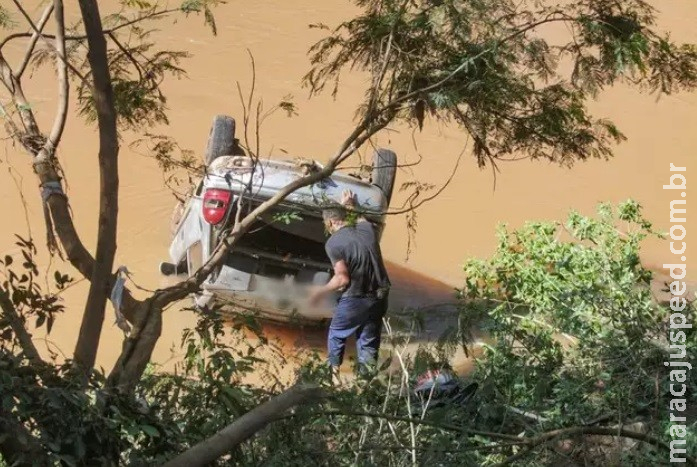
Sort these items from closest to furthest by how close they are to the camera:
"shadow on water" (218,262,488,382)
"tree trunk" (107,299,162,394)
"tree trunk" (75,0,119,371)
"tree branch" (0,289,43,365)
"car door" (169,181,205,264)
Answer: "tree branch" (0,289,43,365) → "tree trunk" (107,299,162,394) → "tree trunk" (75,0,119,371) → "shadow on water" (218,262,488,382) → "car door" (169,181,205,264)

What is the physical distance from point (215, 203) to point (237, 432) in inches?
187

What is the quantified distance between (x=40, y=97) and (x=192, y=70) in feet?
7.32

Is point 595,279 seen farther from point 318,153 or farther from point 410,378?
point 318,153

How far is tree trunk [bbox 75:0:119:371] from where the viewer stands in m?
4.52

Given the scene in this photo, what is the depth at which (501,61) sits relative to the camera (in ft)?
16.7

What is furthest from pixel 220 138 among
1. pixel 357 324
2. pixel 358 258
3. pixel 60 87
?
pixel 60 87

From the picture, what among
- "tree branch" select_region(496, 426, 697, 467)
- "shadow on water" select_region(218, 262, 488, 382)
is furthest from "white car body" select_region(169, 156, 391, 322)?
"tree branch" select_region(496, 426, 697, 467)

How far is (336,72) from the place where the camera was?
17.8ft

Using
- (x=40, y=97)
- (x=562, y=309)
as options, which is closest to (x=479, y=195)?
(x=40, y=97)

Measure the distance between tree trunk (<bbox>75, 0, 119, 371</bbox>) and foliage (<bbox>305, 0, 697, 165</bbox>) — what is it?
4.12 feet

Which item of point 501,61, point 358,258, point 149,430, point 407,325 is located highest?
point 501,61

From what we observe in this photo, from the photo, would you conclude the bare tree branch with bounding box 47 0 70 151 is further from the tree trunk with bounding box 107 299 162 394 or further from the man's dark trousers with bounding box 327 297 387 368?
the man's dark trousers with bounding box 327 297 387 368

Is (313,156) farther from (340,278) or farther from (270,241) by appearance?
(340,278)

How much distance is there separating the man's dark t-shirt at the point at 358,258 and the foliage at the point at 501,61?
2217 mm
